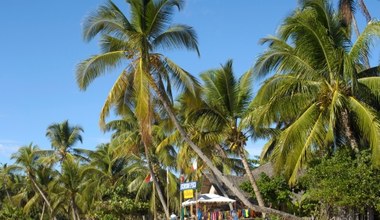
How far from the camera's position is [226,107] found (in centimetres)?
2277

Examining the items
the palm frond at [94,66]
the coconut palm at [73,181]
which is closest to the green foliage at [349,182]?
the palm frond at [94,66]

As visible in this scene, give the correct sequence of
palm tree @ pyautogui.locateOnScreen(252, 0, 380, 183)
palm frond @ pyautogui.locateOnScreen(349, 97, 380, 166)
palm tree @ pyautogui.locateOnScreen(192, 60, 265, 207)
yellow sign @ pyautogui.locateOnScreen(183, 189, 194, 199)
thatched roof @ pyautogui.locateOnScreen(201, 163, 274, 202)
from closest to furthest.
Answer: palm frond @ pyautogui.locateOnScreen(349, 97, 380, 166) < palm tree @ pyautogui.locateOnScreen(252, 0, 380, 183) < yellow sign @ pyautogui.locateOnScreen(183, 189, 194, 199) < palm tree @ pyautogui.locateOnScreen(192, 60, 265, 207) < thatched roof @ pyautogui.locateOnScreen(201, 163, 274, 202)

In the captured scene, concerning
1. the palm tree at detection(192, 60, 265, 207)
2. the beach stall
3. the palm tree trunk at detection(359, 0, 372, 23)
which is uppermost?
the palm tree trunk at detection(359, 0, 372, 23)

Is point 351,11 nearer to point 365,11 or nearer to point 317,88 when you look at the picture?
point 365,11

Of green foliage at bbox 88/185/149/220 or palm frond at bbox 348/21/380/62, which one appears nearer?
palm frond at bbox 348/21/380/62

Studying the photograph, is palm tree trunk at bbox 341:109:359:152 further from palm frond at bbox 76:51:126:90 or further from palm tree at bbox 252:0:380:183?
palm frond at bbox 76:51:126:90

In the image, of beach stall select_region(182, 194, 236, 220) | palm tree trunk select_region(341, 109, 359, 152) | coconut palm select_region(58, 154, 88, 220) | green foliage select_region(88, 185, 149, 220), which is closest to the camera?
palm tree trunk select_region(341, 109, 359, 152)

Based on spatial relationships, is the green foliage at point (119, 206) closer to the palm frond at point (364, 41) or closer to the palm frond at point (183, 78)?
the palm frond at point (183, 78)

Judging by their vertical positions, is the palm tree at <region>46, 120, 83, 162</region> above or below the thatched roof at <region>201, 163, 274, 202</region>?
above

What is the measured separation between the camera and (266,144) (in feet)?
89.7

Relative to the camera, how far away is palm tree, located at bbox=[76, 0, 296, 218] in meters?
19.2

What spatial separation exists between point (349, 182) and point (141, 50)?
8844 millimetres

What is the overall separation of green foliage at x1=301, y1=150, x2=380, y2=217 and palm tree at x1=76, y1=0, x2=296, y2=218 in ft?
10.8

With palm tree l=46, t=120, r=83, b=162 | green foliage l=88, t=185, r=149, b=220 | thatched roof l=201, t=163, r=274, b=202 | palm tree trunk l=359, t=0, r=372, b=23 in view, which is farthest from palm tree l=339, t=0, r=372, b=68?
palm tree l=46, t=120, r=83, b=162
